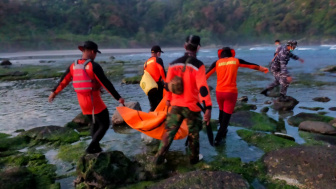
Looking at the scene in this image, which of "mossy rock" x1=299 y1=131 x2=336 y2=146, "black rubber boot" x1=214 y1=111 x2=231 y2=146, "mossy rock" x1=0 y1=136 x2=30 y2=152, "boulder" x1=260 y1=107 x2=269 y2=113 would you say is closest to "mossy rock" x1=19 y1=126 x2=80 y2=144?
"mossy rock" x1=0 y1=136 x2=30 y2=152

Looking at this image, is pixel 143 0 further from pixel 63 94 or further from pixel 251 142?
pixel 251 142

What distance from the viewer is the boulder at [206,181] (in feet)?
12.1

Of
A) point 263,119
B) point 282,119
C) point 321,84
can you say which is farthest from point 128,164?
point 321,84

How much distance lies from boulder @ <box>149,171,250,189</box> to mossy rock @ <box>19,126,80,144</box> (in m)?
3.53

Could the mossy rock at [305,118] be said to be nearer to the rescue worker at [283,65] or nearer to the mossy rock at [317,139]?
the mossy rock at [317,139]

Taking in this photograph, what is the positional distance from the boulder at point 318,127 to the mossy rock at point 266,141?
1207mm

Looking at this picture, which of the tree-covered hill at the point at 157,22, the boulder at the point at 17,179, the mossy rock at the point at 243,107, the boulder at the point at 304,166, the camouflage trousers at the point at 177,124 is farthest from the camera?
the tree-covered hill at the point at 157,22

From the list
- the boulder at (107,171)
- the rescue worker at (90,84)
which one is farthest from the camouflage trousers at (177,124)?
the rescue worker at (90,84)

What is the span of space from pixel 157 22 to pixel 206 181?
118253 millimetres

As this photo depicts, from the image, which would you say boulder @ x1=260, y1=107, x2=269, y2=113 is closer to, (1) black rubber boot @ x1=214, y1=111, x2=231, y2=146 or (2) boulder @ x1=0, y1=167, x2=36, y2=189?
(1) black rubber boot @ x1=214, y1=111, x2=231, y2=146

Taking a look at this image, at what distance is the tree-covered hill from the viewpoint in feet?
240

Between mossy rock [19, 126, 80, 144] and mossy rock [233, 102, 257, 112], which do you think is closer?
mossy rock [19, 126, 80, 144]

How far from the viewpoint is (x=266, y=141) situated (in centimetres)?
590

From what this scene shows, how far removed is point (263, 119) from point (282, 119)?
2.79ft
